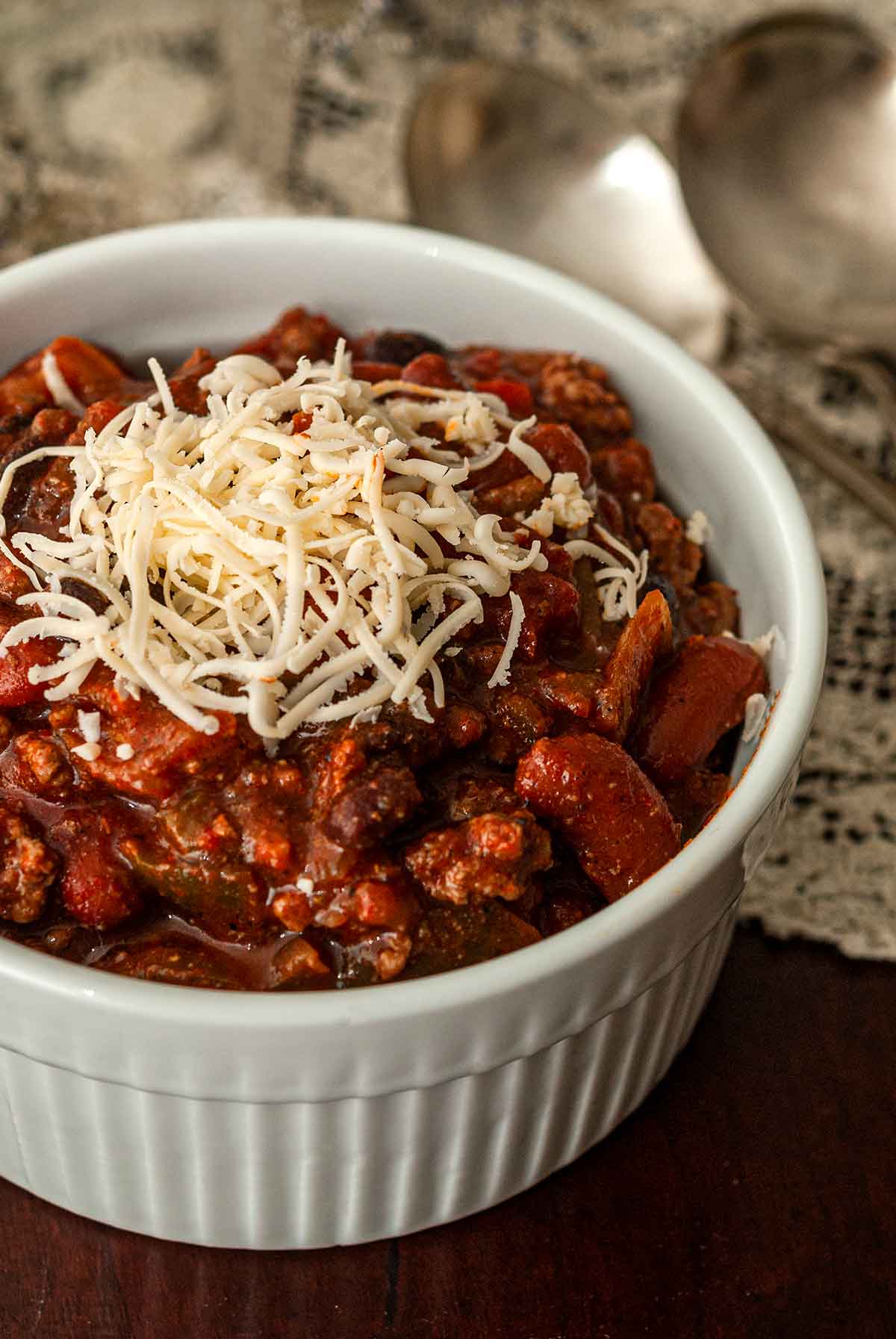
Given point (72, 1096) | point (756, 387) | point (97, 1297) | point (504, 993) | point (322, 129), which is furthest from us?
point (322, 129)

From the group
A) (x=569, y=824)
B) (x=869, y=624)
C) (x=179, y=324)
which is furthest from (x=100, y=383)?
(x=869, y=624)

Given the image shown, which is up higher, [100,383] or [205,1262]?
[100,383]

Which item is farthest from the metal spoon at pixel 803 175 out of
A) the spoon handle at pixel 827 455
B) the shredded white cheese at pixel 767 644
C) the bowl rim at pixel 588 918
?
the shredded white cheese at pixel 767 644

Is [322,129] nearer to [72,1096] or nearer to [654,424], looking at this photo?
[654,424]

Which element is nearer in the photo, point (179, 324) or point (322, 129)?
point (179, 324)

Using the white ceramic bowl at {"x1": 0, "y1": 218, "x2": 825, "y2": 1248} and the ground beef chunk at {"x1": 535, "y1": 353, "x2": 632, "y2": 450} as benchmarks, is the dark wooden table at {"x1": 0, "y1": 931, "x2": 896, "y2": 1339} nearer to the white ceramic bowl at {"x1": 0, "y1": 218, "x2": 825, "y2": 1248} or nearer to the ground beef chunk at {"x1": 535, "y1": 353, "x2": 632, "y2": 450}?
the white ceramic bowl at {"x1": 0, "y1": 218, "x2": 825, "y2": 1248}

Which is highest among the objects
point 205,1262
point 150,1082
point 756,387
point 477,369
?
point 477,369

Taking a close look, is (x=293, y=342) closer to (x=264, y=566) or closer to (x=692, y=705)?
(x=264, y=566)

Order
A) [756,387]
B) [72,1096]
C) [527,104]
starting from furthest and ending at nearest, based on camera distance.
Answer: [527,104]
[756,387]
[72,1096]

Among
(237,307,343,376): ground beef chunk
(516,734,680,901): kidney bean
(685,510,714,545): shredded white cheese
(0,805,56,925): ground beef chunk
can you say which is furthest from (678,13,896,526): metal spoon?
(0,805,56,925): ground beef chunk
